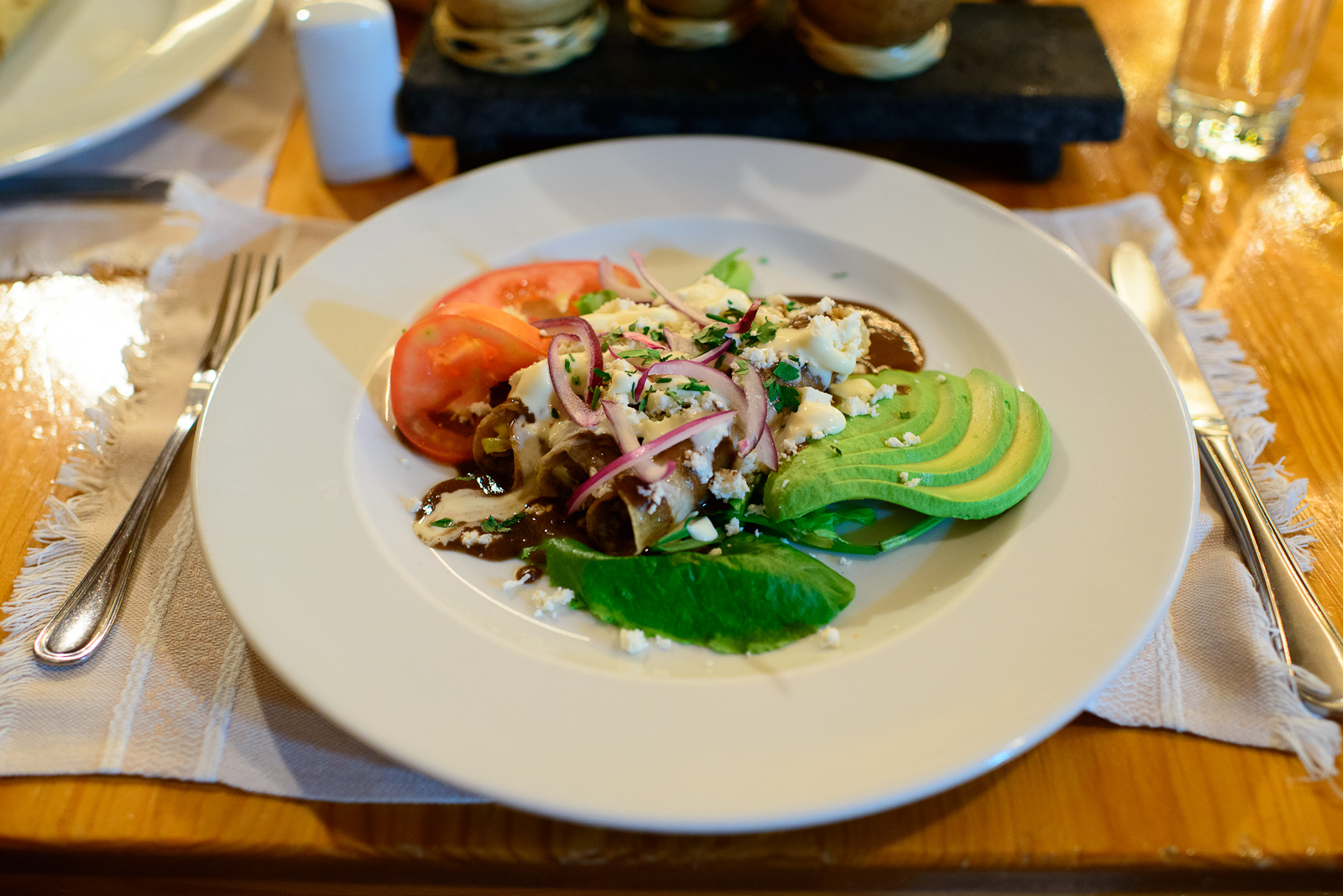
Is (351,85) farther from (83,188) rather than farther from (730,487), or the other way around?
(730,487)

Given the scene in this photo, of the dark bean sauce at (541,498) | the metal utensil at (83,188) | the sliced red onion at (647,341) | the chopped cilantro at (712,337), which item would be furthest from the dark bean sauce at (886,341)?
the metal utensil at (83,188)

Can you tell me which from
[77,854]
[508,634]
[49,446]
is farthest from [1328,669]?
[49,446]

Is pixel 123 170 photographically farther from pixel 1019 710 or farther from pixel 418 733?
pixel 1019 710

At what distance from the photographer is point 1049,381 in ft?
6.13

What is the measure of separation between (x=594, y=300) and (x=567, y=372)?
44cm

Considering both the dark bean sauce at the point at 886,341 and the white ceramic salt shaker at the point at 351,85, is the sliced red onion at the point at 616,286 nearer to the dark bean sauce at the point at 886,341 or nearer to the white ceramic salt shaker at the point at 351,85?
the dark bean sauce at the point at 886,341

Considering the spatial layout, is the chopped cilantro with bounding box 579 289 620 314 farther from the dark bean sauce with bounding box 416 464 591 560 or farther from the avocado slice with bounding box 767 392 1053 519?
the avocado slice with bounding box 767 392 1053 519

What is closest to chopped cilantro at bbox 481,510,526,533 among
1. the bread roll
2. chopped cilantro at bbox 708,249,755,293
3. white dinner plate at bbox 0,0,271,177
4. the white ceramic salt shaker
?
chopped cilantro at bbox 708,249,755,293

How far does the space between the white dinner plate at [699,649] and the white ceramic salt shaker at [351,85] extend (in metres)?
0.50

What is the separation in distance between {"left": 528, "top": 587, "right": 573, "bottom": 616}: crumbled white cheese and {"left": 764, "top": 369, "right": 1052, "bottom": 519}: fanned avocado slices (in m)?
0.42

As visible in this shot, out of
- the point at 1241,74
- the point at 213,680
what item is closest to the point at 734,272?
the point at 213,680

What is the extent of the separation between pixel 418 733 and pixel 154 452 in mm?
1083

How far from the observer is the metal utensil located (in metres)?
2.55

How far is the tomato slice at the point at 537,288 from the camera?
213cm
